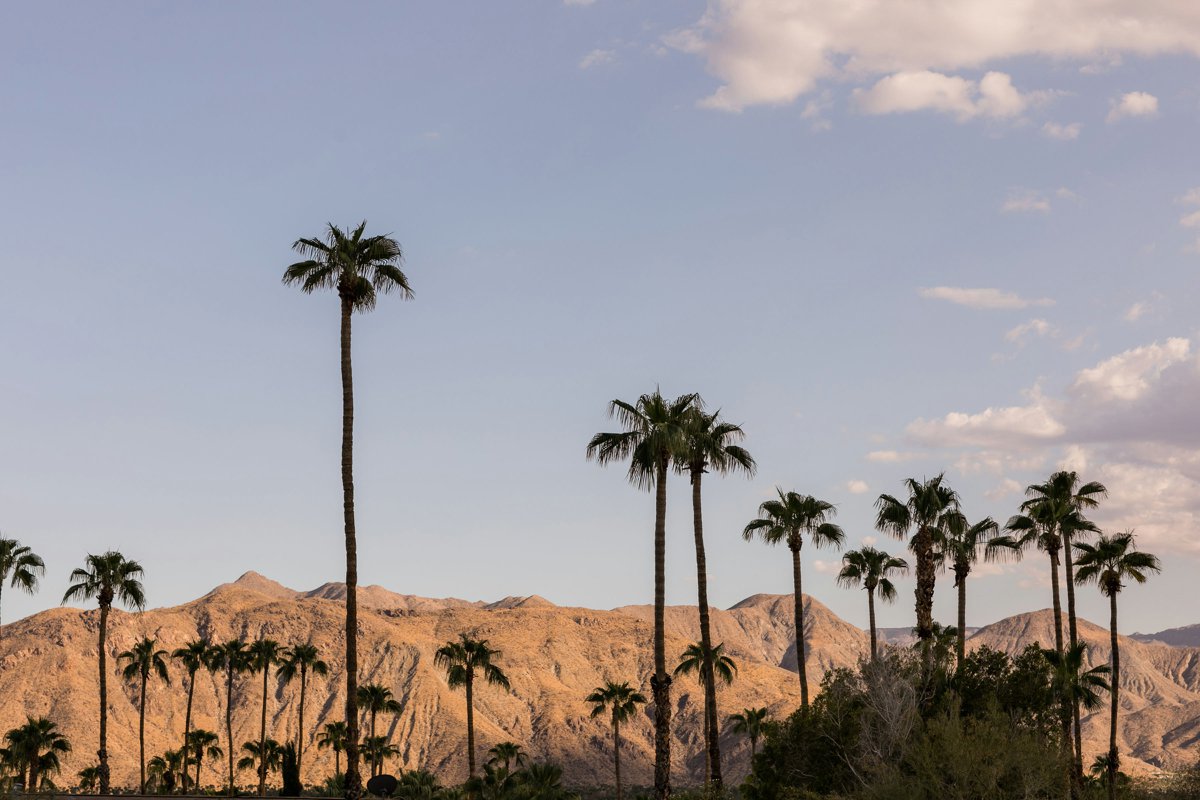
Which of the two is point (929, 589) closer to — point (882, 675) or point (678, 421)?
point (882, 675)

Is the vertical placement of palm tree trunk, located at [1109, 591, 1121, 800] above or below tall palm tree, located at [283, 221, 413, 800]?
below

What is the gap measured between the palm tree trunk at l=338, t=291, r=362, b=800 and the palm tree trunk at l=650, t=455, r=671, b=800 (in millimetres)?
9506

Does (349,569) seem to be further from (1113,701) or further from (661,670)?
(1113,701)

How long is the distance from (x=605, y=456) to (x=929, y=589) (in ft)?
63.7

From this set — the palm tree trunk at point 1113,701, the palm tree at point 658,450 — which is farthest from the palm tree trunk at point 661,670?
the palm tree trunk at point 1113,701

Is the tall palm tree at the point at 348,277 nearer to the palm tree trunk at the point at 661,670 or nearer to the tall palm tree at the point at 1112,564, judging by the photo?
the palm tree trunk at the point at 661,670

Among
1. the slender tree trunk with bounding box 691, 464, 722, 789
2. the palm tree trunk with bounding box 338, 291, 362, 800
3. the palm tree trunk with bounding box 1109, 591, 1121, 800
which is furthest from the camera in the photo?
the palm tree trunk with bounding box 1109, 591, 1121, 800

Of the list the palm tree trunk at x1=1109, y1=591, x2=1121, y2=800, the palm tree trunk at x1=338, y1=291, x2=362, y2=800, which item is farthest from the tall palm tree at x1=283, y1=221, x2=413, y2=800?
the palm tree trunk at x1=1109, y1=591, x2=1121, y2=800

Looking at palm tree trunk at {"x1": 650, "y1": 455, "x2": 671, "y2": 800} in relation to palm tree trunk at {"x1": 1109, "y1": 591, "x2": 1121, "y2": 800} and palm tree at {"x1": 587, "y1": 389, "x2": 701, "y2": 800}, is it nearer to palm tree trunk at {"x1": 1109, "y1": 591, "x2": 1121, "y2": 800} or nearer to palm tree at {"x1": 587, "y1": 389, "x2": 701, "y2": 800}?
palm tree at {"x1": 587, "y1": 389, "x2": 701, "y2": 800}

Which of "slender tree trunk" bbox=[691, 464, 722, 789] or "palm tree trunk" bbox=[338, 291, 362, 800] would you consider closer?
"palm tree trunk" bbox=[338, 291, 362, 800]

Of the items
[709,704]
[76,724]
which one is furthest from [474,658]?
[76,724]

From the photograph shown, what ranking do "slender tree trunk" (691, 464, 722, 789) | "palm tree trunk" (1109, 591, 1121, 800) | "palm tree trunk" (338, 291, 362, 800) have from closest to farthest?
"palm tree trunk" (338, 291, 362, 800), "slender tree trunk" (691, 464, 722, 789), "palm tree trunk" (1109, 591, 1121, 800)

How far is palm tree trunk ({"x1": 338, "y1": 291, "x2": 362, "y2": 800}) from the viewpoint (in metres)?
38.9

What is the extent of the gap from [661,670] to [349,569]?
1060 cm
